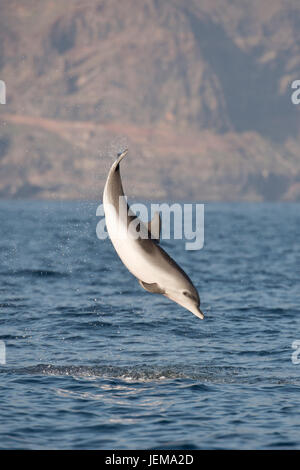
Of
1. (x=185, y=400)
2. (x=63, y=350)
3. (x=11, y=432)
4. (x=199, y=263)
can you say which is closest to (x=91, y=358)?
(x=63, y=350)

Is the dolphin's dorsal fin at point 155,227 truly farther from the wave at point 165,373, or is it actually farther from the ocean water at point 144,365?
the wave at point 165,373

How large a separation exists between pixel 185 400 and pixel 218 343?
6706 mm

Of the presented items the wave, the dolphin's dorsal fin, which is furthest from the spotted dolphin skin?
the wave

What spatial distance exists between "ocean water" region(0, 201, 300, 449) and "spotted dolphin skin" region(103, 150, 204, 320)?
2.87 metres

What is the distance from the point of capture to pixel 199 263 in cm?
5169

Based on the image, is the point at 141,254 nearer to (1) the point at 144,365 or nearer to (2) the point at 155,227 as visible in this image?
(2) the point at 155,227

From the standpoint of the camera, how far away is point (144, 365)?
68.4 ft

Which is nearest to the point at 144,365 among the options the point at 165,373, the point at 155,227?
the point at 165,373

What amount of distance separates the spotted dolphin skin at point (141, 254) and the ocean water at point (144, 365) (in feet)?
9.41

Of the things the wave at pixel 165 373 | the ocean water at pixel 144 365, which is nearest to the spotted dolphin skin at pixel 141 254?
the ocean water at pixel 144 365

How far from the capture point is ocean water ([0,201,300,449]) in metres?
15.3

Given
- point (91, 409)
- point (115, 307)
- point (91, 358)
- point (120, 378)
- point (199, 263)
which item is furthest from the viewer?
point (199, 263)

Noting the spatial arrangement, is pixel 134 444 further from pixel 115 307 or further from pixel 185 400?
pixel 115 307

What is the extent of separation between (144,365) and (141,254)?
309 inches
